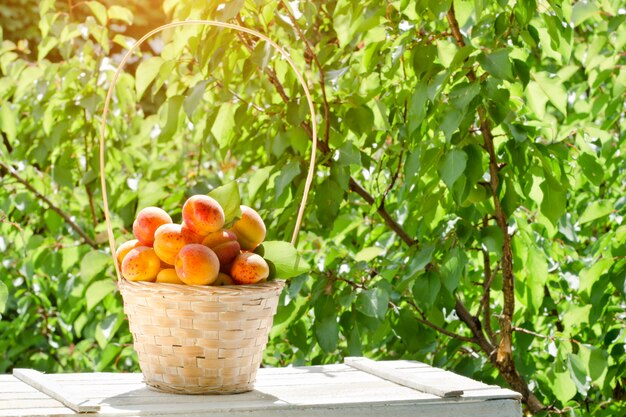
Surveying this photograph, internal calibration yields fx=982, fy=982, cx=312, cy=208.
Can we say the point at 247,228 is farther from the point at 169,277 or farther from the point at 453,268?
the point at 453,268

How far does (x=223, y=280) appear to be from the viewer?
1.17 metres

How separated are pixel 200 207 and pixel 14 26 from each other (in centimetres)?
540

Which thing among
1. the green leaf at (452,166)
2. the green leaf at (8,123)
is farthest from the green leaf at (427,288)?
the green leaf at (8,123)

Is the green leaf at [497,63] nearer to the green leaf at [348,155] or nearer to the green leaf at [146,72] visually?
the green leaf at [348,155]

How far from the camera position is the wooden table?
109 centimetres

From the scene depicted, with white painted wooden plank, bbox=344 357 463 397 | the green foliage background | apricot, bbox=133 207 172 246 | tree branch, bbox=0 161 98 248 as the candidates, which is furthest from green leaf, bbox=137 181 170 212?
apricot, bbox=133 207 172 246

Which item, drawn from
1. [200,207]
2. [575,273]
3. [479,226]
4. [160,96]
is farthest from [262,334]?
[160,96]

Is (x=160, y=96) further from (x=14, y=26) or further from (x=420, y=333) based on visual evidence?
(x=420, y=333)

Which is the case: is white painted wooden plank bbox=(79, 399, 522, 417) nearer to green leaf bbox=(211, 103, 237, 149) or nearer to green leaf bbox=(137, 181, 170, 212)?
green leaf bbox=(211, 103, 237, 149)

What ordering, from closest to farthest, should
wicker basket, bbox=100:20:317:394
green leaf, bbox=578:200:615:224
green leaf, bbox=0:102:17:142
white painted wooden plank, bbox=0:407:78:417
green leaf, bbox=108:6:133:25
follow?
white painted wooden plank, bbox=0:407:78:417 → wicker basket, bbox=100:20:317:394 → green leaf, bbox=578:200:615:224 → green leaf, bbox=0:102:17:142 → green leaf, bbox=108:6:133:25

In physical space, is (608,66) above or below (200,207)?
above

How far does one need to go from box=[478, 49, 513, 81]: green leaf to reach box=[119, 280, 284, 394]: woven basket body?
42cm

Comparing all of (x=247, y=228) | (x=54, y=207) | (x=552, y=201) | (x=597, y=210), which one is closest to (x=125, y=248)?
(x=247, y=228)

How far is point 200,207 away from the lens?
45.3 inches
